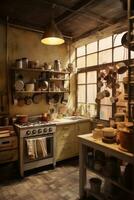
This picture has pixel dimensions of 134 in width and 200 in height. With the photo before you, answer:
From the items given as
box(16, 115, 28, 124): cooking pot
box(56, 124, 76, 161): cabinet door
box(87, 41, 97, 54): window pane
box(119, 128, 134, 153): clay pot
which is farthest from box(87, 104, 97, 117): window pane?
box(119, 128, 134, 153): clay pot

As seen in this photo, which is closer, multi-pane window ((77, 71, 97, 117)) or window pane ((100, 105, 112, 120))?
window pane ((100, 105, 112, 120))

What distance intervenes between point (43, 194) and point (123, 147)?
4.72ft

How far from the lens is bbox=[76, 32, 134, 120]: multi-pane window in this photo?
350cm

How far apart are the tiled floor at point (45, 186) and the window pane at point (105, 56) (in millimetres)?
2221

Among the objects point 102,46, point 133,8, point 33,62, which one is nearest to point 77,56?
point 102,46

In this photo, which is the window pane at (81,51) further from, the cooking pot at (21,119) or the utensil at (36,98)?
the cooking pot at (21,119)

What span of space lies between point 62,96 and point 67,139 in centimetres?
105

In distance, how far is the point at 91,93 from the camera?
4.15 meters

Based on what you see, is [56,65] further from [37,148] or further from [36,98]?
[37,148]

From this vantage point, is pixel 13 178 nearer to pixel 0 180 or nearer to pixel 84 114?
pixel 0 180

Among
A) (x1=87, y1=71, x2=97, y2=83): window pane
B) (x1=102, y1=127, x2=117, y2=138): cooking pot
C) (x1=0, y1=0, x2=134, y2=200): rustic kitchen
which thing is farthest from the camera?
(x1=87, y1=71, x2=97, y2=83): window pane

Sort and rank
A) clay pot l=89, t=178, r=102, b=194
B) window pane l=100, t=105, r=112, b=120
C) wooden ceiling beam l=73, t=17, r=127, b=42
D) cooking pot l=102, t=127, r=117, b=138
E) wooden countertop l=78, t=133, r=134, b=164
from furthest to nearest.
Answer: window pane l=100, t=105, r=112, b=120 < wooden ceiling beam l=73, t=17, r=127, b=42 < clay pot l=89, t=178, r=102, b=194 < cooking pot l=102, t=127, r=117, b=138 < wooden countertop l=78, t=133, r=134, b=164

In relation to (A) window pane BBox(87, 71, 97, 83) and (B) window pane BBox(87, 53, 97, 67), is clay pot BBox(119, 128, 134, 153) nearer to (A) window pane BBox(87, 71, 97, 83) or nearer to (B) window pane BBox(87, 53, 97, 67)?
(A) window pane BBox(87, 71, 97, 83)

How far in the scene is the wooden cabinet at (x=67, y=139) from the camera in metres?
3.61
